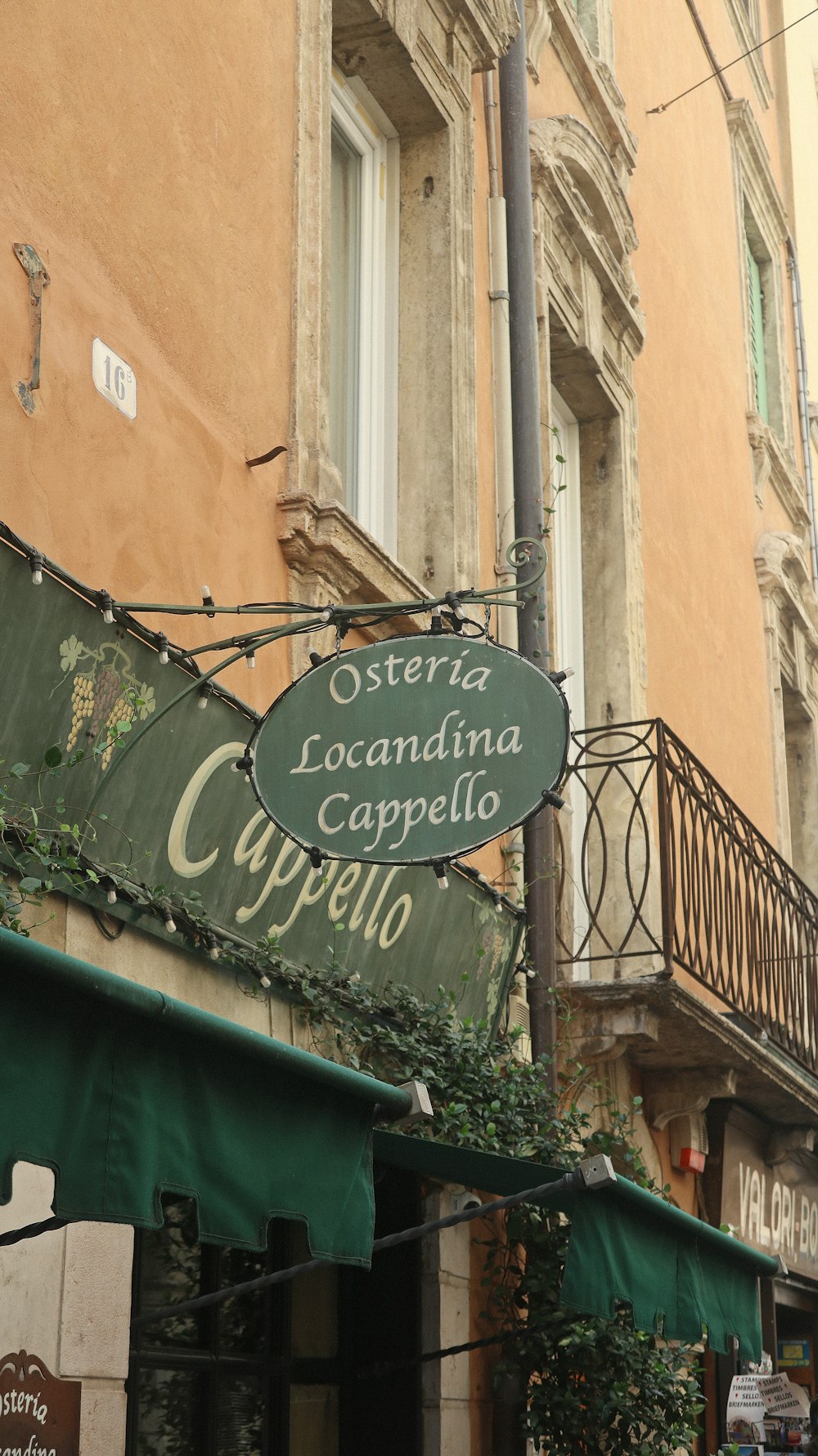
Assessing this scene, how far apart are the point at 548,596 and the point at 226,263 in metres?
3.10

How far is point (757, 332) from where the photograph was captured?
15586mm

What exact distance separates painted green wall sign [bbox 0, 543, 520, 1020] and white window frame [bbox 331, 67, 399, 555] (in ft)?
5.49

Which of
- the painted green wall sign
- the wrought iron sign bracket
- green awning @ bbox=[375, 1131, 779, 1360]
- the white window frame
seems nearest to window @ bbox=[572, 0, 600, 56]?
the white window frame

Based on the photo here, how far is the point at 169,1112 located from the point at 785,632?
11.6m

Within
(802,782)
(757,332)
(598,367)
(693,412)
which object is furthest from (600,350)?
(757,332)

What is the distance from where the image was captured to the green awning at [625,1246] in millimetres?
4863

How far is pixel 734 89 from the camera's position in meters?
15.0

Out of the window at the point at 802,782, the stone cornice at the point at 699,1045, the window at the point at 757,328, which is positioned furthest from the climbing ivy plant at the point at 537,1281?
the window at the point at 757,328

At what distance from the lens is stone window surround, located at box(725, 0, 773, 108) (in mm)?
15336

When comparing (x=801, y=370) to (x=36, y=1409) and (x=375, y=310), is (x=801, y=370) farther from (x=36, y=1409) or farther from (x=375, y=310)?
(x=36, y=1409)

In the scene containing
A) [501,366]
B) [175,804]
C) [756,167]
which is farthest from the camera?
[756,167]

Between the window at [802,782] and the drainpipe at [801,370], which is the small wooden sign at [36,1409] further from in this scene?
the drainpipe at [801,370]

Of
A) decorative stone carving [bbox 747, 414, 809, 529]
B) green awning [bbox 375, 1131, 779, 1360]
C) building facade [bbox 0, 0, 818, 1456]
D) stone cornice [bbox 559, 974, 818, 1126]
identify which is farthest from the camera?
decorative stone carving [bbox 747, 414, 809, 529]

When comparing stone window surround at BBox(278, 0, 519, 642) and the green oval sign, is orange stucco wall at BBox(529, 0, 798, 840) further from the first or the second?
the green oval sign
